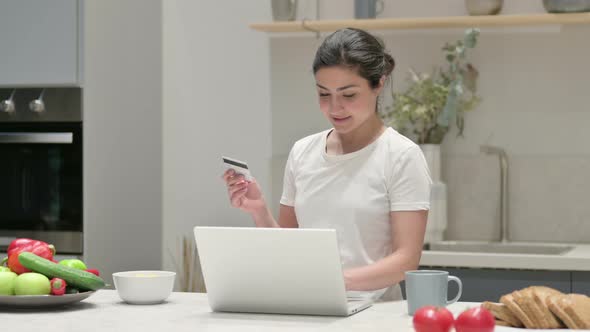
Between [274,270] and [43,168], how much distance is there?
225 centimetres

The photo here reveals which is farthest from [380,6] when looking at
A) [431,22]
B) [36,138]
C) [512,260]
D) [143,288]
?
[143,288]

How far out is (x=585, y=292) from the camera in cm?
361

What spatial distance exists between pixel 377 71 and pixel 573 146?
1.89m

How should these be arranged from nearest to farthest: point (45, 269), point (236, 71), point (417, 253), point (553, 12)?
point (45, 269), point (417, 253), point (553, 12), point (236, 71)

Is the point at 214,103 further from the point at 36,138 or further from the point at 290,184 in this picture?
the point at 290,184

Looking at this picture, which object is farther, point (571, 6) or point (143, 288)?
point (571, 6)

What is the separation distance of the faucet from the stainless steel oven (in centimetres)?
180

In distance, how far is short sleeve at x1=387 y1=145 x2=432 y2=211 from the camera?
8.34 ft

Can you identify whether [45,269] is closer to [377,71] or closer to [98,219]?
[377,71]

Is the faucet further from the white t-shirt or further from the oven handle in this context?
the oven handle

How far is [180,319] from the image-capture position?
219 cm

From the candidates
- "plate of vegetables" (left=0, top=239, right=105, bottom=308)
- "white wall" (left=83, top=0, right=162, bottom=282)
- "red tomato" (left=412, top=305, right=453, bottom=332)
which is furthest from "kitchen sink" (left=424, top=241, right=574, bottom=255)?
"red tomato" (left=412, top=305, right=453, bottom=332)

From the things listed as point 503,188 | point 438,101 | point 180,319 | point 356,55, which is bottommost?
point 180,319

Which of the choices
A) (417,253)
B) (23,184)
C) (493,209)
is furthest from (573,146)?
(23,184)
